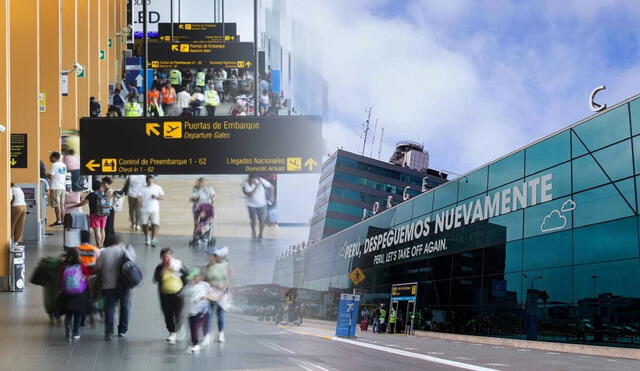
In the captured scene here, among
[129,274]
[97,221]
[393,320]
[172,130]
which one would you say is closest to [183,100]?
[172,130]

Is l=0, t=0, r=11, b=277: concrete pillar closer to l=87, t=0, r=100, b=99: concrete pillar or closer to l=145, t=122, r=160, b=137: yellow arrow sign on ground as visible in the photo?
l=145, t=122, r=160, b=137: yellow arrow sign on ground

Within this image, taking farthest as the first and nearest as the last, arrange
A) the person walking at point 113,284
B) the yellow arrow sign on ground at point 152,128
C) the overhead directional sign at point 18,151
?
the overhead directional sign at point 18,151 → the yellow arrow sign on ground at point 152,128 → the person walking at point 113,284

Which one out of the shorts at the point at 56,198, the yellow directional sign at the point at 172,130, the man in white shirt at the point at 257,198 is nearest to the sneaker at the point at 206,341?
the man in white shirt at the point at 257,198

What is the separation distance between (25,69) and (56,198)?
4.95 m

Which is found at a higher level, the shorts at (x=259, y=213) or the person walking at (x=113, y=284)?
the shorts at (x=259, y=213)

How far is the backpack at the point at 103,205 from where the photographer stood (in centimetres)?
903

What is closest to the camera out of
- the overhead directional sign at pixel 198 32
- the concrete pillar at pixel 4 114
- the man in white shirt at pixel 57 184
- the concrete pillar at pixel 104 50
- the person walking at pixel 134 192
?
the person walking at pixel 134 192

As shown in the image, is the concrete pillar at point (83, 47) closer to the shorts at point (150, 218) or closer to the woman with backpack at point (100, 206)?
the woman with backpack at point (100, 206)

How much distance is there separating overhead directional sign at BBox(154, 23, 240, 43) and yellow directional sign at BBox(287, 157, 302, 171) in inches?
1258

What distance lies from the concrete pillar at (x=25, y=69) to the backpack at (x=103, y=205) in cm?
1630

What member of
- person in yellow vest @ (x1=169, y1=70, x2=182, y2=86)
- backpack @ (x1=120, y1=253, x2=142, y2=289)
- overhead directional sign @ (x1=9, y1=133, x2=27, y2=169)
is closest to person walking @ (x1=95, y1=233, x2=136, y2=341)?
backpack @ (x1=120, y1=253, x2=142, y2=289)

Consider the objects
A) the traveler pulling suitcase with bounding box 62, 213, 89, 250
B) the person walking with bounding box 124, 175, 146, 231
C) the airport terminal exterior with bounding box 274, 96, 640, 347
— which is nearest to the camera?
the traveler pulling suitcase with bounding box 62, 213, 89, 250

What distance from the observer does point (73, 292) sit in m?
7.95

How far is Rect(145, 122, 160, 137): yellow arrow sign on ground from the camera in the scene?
959 centimetres
